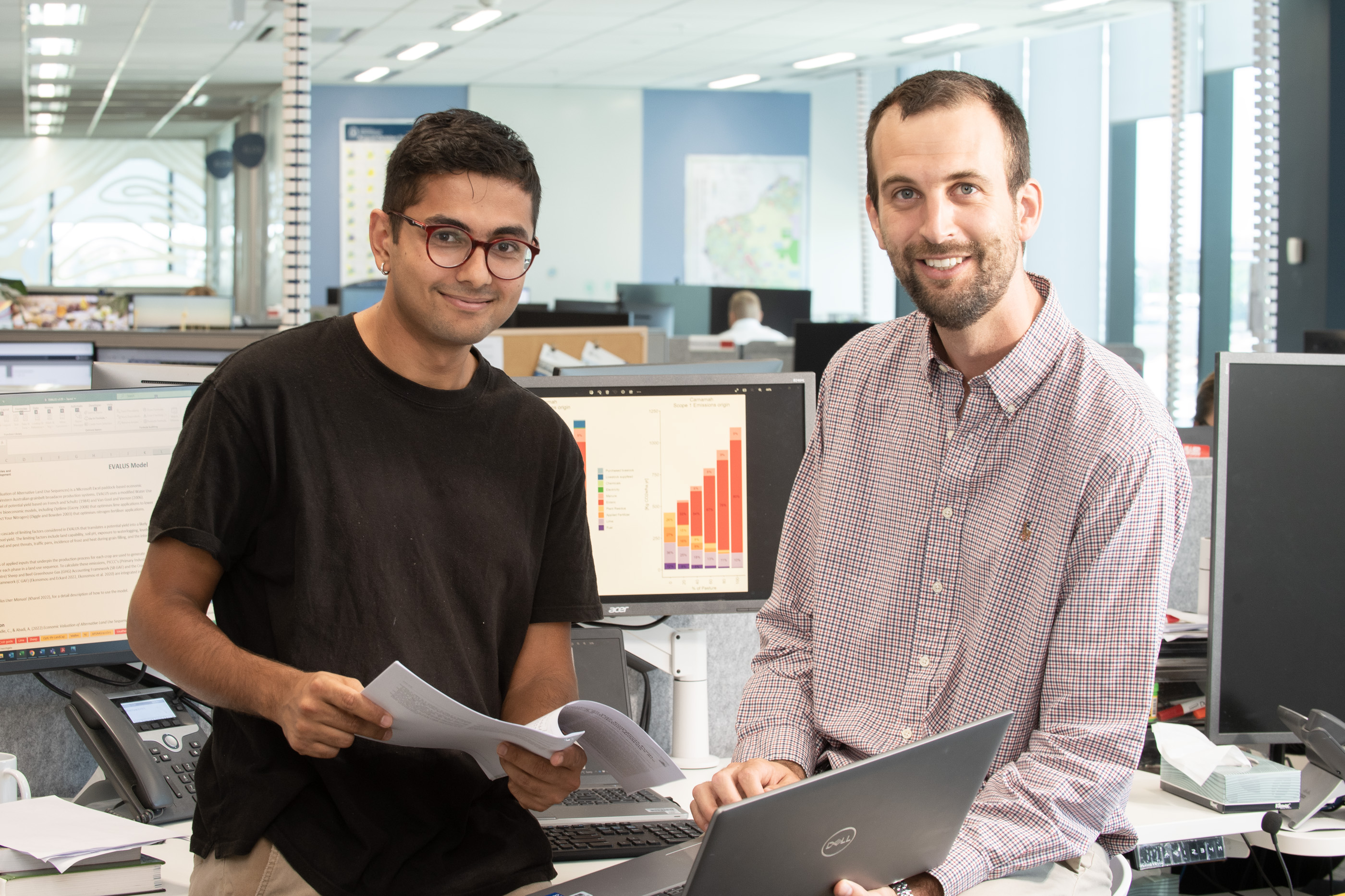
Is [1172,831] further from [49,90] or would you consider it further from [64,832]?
[49,90]

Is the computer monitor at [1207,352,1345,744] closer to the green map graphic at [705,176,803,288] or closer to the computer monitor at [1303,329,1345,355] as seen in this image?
the computer monitor at [1303,329,1345,355]

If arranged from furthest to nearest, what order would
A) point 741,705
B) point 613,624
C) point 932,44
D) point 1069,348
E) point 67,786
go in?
point 932,44
point 613,624
point 67,786
point 741,705
point 1069,348

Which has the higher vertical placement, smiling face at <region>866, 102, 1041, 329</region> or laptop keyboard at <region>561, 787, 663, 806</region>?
smiling face at <region>866, 102, 1041, 329</region>

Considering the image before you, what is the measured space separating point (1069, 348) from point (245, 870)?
38.4 inches

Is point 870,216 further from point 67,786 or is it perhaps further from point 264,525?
point 67,786

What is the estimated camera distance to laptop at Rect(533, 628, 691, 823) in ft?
4.90

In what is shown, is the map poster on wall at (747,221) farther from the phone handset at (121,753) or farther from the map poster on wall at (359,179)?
the phone handset at (121,753)

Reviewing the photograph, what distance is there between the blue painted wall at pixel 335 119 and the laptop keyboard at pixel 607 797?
32.1 feet

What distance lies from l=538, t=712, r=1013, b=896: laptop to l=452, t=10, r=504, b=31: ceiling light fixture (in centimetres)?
711

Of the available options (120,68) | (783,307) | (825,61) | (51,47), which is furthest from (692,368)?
(120,68)

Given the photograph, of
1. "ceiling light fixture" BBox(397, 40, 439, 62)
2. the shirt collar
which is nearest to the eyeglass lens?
the shirt collar

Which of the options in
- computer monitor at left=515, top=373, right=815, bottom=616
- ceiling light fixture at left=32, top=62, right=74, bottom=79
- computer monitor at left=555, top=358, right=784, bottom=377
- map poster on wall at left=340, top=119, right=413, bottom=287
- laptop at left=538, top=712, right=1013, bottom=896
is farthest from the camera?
map poster on wall at left=340, top=119, right=413, bottom=287

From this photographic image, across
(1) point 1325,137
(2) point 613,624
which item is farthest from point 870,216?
(1) point 1325,137

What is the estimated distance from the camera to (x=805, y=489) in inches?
58.3
